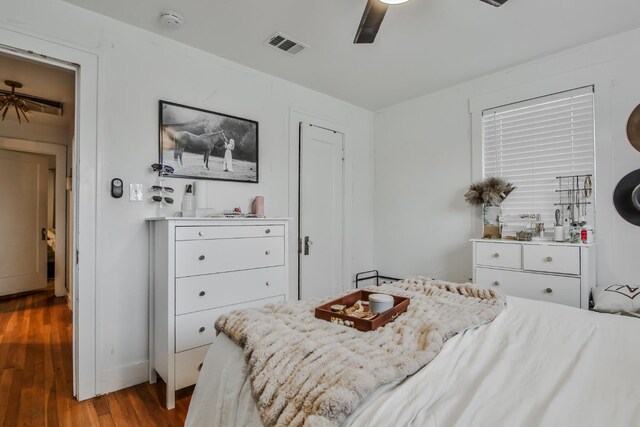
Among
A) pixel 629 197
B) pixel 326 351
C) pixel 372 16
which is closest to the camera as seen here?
pixel 326 351

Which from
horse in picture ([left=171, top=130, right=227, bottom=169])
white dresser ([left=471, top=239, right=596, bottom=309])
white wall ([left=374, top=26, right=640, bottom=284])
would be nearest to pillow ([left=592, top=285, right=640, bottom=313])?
white dresser ([left=471, top=239, right=596, bottom=309])

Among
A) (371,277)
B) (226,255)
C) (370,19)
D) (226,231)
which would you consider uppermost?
(370,19)

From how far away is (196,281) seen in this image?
2.10 metres

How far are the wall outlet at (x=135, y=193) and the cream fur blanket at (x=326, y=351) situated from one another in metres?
1.46

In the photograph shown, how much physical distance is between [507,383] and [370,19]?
5.78 feet

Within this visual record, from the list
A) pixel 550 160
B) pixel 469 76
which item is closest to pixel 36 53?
pixel 469 76

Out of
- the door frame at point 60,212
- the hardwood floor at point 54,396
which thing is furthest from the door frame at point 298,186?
the door frame at point 60,212

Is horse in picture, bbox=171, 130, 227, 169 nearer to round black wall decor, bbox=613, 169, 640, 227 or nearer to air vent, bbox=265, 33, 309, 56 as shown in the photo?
air vent, bbox=265, 33, 309, 56

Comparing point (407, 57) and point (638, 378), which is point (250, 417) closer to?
point (638, 378)

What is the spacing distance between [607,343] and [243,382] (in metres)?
1.24

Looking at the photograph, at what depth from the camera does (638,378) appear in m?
0.87

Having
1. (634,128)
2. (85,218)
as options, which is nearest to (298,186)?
(85,218)

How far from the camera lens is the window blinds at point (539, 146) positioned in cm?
258

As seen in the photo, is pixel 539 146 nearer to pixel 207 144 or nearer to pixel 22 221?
pixel 207 144
